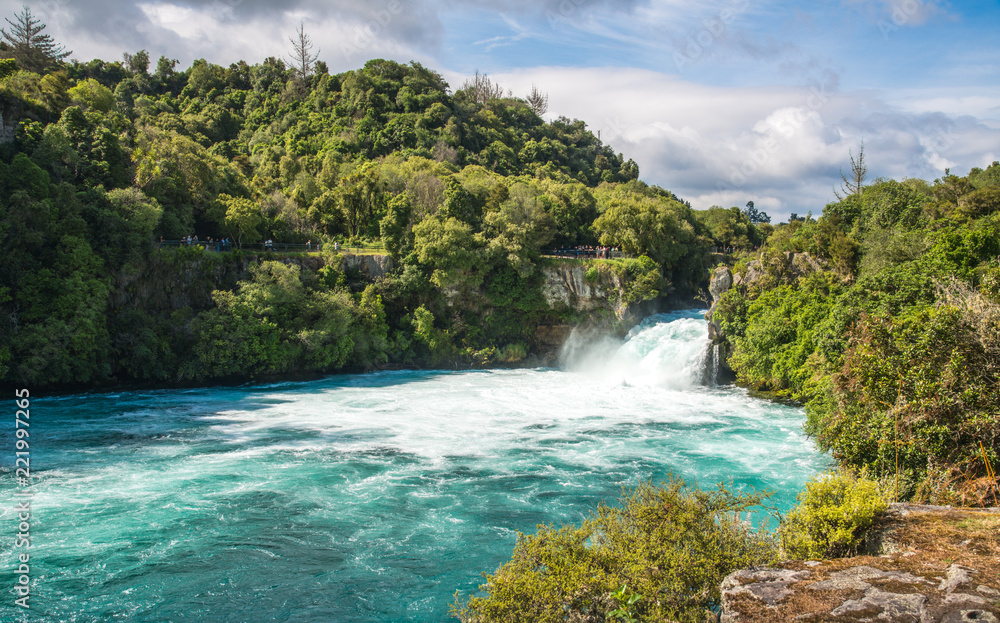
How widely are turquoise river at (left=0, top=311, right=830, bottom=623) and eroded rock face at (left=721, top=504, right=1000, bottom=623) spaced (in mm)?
6384

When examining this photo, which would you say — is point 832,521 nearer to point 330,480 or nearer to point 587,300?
point 330,480

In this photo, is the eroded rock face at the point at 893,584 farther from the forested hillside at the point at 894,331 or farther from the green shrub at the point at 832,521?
the forested hillside at the point at 894,331

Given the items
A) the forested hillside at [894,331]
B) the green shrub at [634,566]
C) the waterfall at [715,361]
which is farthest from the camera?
the waterfall at [715,361]

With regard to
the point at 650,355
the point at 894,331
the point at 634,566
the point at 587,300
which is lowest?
the point at 634,566

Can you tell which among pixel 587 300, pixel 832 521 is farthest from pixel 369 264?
pixel 832 521


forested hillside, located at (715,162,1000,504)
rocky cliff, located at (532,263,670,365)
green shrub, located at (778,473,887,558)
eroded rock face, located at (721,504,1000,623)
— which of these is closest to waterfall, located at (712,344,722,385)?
forested hillside, located at (715,162,1000,504)

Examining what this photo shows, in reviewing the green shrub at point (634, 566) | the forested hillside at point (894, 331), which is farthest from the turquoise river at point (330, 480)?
the green shrub at point (634, 566)

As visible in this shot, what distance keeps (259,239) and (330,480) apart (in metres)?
27.9

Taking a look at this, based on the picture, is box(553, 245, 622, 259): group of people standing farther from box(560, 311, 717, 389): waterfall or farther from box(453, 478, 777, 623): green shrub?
box(453, 478, 777, 623): green shrub

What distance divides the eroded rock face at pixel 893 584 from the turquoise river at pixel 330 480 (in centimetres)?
638

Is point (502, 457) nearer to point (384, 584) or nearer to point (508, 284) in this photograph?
point (384, 584)

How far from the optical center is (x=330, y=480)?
18.8 m

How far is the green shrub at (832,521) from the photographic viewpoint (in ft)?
30.1

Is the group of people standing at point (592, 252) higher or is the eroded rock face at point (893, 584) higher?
the group of people standing at point (592, 252)
